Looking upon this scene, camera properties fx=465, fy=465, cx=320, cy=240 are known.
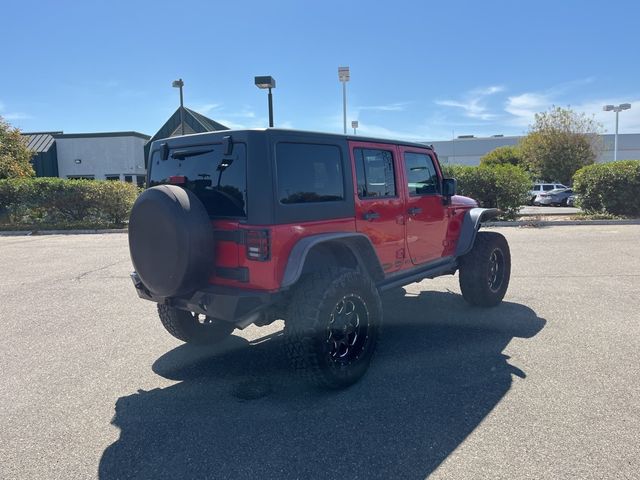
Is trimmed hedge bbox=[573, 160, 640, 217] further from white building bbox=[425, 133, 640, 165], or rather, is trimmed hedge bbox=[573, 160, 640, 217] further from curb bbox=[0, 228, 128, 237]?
white building bbox=[425, 133, 640, 165]

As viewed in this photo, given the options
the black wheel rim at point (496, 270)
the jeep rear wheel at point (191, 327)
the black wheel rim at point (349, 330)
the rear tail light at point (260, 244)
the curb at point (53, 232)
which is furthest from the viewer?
the curb at point (53, 232)

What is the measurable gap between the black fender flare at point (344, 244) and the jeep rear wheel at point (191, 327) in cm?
132

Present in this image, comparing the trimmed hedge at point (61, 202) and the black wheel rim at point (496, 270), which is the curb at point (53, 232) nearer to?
the trimmed hedge at point (61, 202)

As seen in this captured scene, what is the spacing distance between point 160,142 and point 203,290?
153 centimetres

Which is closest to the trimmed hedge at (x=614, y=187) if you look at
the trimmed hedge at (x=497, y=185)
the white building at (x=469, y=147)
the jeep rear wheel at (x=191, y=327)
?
the trimmed hedge at (x=497, y=185)

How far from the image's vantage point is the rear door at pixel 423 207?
4797 mm

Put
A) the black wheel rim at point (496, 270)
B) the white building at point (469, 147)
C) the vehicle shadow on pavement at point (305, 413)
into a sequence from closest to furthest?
the vehicle shadow on pavement at point (305, 413), the black wheel rim at point (496, 270), the white building at point (469, 147)

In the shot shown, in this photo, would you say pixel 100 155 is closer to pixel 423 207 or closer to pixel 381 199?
pixel 423 207

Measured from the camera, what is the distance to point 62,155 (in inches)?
1337

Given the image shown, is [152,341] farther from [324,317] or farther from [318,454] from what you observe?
[318,454]

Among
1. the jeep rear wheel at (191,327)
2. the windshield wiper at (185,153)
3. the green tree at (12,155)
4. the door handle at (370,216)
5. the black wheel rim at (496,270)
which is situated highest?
the green tree at (12,155)

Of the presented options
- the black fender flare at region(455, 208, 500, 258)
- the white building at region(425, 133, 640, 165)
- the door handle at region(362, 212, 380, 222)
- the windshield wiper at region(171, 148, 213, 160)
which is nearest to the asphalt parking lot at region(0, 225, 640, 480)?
the black fender flare at region(455, 208, 500, 258)

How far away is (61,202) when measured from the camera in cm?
1744

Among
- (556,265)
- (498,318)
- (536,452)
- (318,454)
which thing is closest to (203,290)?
(318,454)
